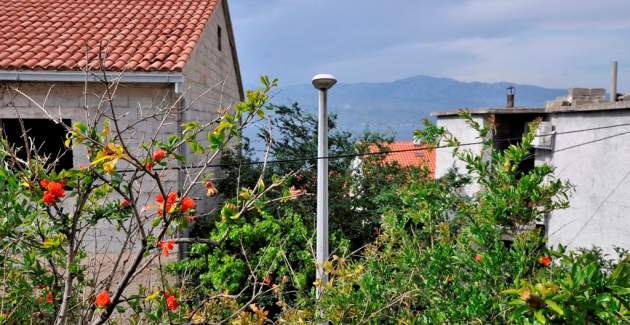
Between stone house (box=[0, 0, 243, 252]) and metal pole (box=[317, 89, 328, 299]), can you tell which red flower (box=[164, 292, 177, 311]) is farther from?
stone house (box=[0, 0, 243, 252])

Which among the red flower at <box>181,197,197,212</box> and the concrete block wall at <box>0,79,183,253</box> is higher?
the concrete block wall at <box>0,79,183,253</box>

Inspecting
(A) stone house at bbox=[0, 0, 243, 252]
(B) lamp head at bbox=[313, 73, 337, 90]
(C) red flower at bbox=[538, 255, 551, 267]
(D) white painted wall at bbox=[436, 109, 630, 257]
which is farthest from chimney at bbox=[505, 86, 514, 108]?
(C) red flower at bbox=[538, 255, 551, 267]

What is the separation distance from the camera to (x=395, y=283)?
3.58 m

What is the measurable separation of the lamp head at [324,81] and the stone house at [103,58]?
1.89 m

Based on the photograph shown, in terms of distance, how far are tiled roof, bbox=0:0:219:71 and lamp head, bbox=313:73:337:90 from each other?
110 inches

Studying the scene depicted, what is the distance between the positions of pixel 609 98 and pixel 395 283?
29.5 feet

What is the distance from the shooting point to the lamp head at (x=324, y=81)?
5.16m

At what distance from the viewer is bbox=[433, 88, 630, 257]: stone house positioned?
7.57 metres

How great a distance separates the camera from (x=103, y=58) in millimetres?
6254

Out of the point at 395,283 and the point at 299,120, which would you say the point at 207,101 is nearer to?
the point at 299,120

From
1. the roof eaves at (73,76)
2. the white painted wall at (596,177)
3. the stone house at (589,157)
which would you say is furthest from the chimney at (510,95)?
the roof eaves at (73,76)

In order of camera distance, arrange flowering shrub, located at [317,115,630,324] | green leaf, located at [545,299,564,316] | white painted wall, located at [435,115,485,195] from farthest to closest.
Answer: white painted wall, located at [435,115,485,195]
flowering shrub, located at [317,115,630,324]
green leaf, located at [545,299,564,316]

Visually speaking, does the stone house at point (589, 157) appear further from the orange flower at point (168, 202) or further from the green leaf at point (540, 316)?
the green leaf at point (540, 316)

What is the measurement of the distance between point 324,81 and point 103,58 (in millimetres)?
3309
